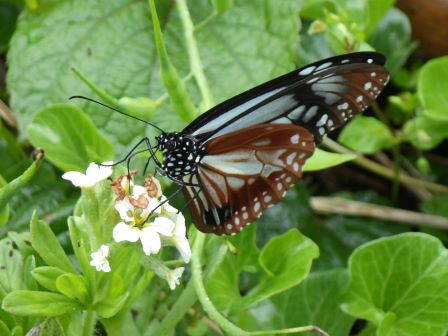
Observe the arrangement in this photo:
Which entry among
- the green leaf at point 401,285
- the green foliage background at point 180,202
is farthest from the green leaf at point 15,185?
the green leaf at point 401,285

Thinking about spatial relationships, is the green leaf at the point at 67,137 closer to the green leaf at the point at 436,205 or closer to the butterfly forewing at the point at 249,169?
the butterfly forewing at the point at 249,169

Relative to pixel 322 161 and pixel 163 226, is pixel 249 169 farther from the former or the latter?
pixel 163 226

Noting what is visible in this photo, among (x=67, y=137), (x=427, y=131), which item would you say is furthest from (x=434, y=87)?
(x=67, y=137)

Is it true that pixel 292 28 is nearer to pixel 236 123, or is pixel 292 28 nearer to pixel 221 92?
pixel 221 92

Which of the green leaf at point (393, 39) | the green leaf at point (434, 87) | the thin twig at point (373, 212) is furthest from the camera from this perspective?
the green leaf at point (393, 39)

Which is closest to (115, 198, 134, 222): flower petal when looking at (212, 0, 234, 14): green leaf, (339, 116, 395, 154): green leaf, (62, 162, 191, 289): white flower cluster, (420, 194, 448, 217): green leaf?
Answer: (62, 162, 191, 289): white flower cluster

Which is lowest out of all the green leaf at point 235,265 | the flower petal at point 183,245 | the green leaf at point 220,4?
the green leaf at point 235,265

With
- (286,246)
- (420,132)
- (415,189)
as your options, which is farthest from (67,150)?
(415,189)
